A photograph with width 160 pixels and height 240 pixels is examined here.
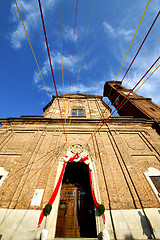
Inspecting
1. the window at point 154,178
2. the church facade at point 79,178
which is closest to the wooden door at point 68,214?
the church facade at point 79,178

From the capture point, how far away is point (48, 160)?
6.25m

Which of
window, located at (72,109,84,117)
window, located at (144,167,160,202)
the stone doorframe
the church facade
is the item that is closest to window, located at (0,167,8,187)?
the church facade

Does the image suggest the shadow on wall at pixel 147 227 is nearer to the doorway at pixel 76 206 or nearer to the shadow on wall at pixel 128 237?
the shadow on wall at pixel 128 237

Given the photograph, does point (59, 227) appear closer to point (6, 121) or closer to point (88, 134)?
point (88, 134)

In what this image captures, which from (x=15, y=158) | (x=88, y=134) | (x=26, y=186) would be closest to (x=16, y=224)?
(x=26, y=186)

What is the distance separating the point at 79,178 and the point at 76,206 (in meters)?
1.37

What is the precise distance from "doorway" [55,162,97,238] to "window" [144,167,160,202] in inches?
132

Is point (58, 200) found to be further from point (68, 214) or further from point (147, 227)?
point (147, 227)

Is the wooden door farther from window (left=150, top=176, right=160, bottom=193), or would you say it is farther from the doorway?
window (left=150, top=176, right=160, bottom=193)

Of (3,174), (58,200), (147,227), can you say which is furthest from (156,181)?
(3,174)

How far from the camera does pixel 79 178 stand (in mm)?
6359

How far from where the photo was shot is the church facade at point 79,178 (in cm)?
417

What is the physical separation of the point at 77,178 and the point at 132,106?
35.9 ft

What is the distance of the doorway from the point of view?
466 centimetres
